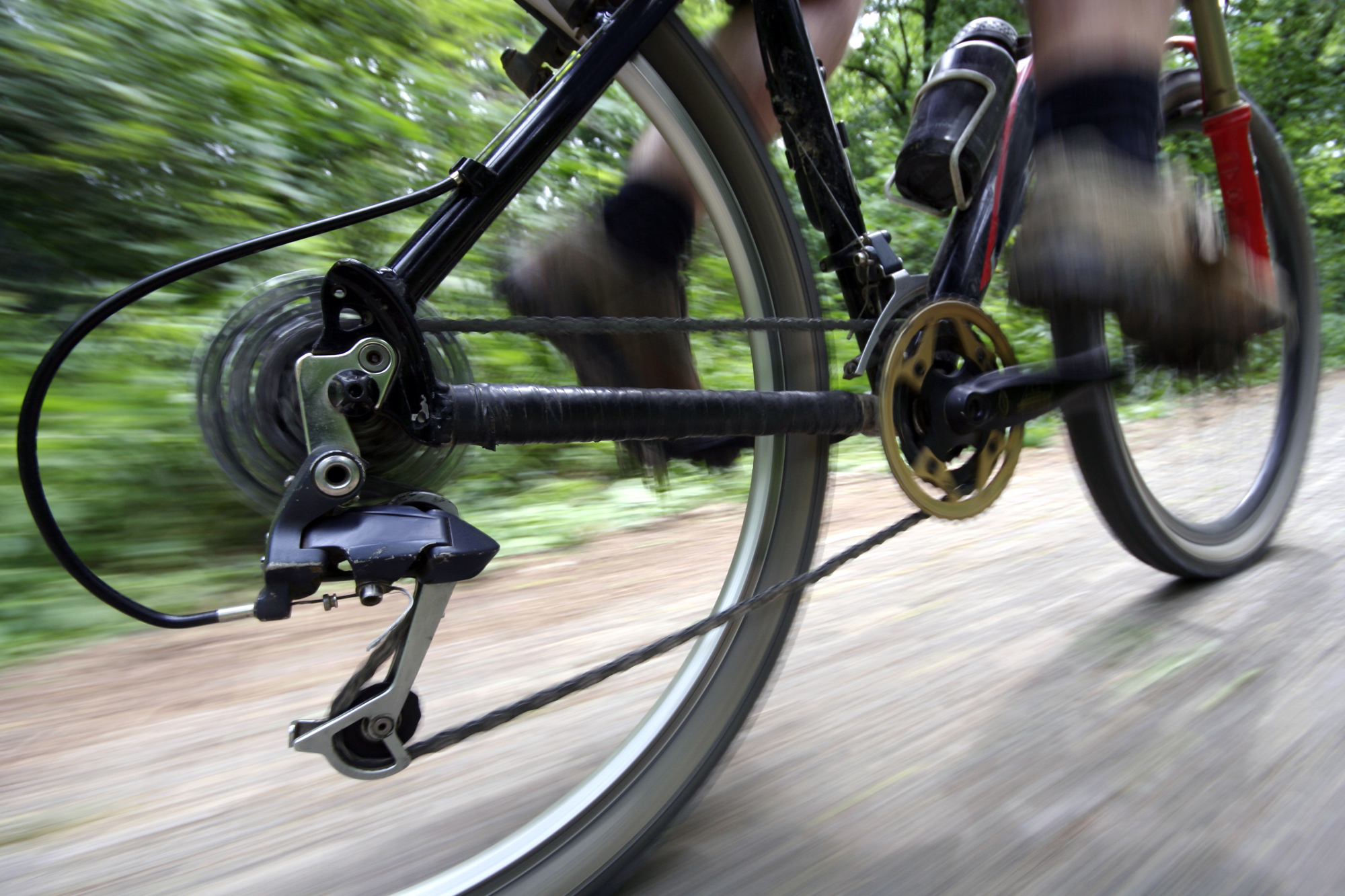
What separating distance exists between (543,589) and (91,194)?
1.51 meters

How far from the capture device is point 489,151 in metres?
0.93

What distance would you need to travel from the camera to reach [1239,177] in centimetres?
166

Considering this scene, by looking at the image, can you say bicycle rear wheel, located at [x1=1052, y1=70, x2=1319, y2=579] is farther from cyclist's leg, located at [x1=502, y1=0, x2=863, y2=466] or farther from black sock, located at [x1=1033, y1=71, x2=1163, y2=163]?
cyclist's leg, located at [x1=502, y1=0, x2=863, y2=466]

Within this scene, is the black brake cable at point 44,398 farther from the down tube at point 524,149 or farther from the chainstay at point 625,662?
the chainstay at point 625,662

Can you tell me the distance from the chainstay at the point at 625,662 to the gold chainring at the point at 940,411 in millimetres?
67

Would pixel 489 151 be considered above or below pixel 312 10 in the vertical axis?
below

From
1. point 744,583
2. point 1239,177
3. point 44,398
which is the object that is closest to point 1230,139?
point 1239,177

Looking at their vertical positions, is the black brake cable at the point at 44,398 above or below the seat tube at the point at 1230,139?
below

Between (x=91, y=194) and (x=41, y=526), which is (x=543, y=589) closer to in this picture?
(x=41, y=526)

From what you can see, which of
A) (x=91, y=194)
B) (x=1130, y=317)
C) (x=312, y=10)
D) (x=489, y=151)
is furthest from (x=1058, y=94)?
(x=312, y=10)

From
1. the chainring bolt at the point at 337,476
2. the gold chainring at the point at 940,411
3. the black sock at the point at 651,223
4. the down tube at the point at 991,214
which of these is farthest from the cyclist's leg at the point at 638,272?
the chainring bolt at the point at 337,476

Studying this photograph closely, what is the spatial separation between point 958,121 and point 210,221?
76.9 inches

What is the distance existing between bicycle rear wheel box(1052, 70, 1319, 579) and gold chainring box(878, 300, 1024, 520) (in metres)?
0.16

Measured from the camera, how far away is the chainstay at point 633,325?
91 centimetres
